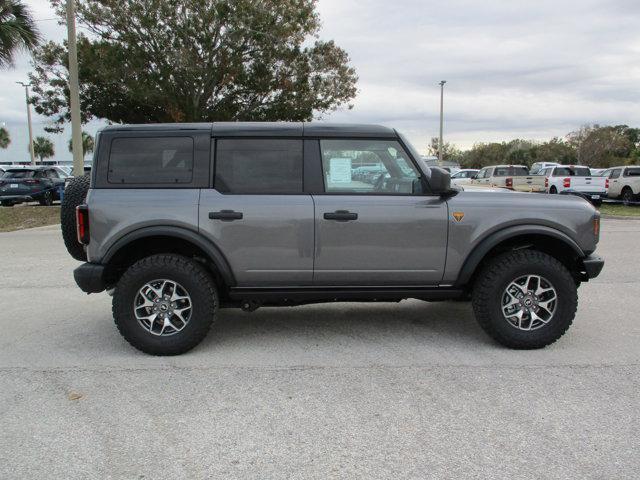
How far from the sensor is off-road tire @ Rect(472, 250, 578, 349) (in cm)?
462

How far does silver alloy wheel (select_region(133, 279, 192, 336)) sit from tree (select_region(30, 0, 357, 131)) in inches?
610

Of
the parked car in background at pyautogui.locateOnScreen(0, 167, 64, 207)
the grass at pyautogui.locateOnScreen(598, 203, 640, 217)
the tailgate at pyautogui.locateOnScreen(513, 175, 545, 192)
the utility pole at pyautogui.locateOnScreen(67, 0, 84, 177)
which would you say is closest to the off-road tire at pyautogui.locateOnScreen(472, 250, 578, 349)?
the utility pole at pyautogui.locateOnScreen(67, 0, 84, 177)

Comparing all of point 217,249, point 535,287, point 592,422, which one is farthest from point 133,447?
point 535,287

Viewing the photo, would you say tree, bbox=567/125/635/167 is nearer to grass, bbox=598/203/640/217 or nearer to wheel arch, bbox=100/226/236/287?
grass, bbox=598/203/640/217

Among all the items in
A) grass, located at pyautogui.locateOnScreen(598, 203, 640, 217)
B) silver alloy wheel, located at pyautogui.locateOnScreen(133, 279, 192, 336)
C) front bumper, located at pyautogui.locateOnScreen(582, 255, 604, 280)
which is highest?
front bumper, located at pyautogui.locateOnScreen(582, 255, 604, 280)

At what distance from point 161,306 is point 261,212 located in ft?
3.72

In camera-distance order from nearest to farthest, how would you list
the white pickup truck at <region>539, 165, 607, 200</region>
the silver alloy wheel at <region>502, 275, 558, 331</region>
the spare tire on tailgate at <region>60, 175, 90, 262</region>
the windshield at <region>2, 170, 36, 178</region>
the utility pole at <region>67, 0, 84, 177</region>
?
the silver alloy wheel at <region>502, 275, 558, 331</region>
the spare tire on tailgate at <region>60, 175, 90, 262</region>
the utility pole at <region>67, 0, 84, 177</region>
the white pickup truck at <region>539, 165, 607, 200</region>
the windshield at <region>2, 170, 36, 178</region>

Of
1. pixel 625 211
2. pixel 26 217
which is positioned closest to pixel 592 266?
pixel 26 217

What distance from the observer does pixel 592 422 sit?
338 centimetres

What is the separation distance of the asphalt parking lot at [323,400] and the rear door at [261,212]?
0.74 metres

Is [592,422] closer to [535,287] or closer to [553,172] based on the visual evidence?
[535,287]

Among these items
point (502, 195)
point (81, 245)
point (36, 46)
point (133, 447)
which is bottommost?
point (133, 447)

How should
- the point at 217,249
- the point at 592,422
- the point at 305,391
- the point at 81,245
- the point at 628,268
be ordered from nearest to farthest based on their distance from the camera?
the point at 592,422 < the point at 305,391 < the point at 217,249 < the point at 81,245 < the point at 628,268

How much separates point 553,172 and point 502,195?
763 inches
